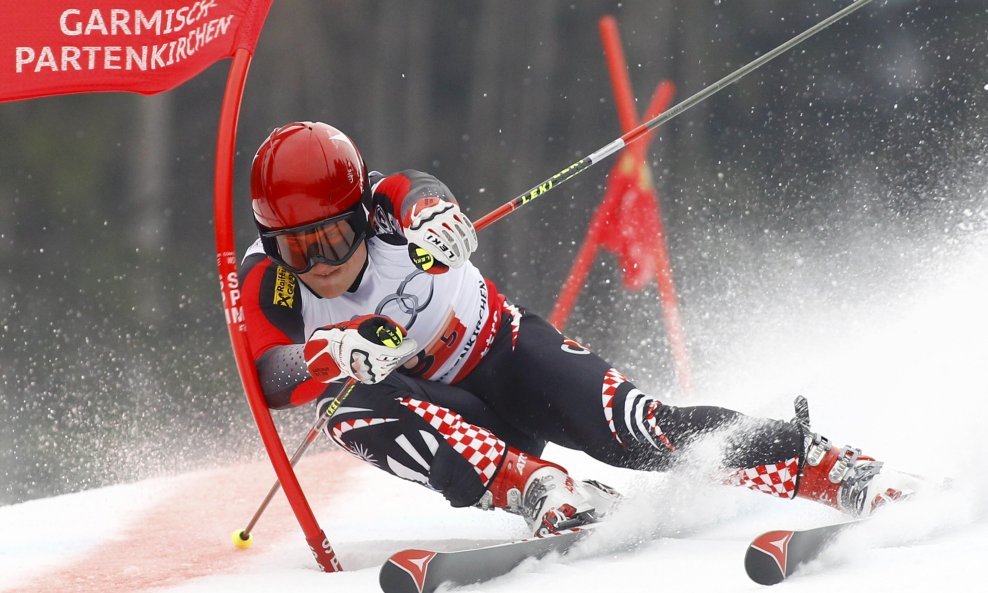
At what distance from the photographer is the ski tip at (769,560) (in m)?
1.76

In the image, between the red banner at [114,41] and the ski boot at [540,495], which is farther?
the red banner at [114,41]

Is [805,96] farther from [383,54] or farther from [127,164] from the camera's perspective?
[127,164]

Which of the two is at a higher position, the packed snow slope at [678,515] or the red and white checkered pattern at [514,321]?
the red and white checkered pattern at [514,321]

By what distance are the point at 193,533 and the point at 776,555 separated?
1955 millimetres

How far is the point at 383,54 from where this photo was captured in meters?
5.85

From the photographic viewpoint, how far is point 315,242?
2334 millimetres

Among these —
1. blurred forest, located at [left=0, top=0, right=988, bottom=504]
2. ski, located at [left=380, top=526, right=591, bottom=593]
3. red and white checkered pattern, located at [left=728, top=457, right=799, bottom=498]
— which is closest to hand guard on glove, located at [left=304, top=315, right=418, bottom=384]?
ski, located at [left=380, top=526, right=591, bottom=593]

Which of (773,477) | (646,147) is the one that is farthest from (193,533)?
(646,147)

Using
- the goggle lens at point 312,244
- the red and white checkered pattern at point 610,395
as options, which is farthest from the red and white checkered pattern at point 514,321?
the goggle lens at point 312,244

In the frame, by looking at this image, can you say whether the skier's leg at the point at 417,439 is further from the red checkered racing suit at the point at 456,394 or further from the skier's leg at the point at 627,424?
the skier's leg at the point at 627,424

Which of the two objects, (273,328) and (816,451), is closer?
(816,451)

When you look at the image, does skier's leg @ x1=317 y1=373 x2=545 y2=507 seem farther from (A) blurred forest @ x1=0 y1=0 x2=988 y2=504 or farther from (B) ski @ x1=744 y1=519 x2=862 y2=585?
(A) blurred forest @ x1=0 y1=0 x2=988 y2=504

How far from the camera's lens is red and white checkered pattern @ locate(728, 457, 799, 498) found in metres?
2.33

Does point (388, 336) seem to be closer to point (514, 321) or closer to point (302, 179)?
point (302, 179)
